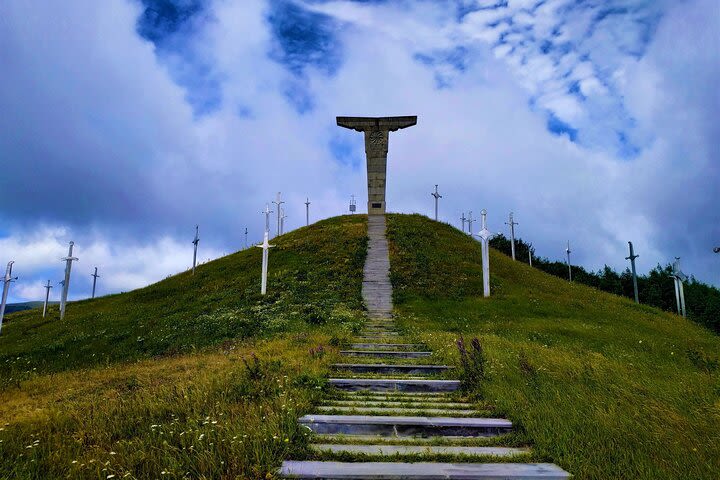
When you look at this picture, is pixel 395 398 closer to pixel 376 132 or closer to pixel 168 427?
pixel 168 427

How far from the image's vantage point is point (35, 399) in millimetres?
9414

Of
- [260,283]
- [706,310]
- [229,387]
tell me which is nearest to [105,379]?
[229,387]

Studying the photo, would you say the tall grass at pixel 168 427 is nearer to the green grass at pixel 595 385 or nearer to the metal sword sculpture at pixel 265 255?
the green grass at pixel 595 385

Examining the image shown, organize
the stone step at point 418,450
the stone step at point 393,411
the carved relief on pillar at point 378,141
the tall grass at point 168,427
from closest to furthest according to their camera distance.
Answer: the tall grass at point 168,427 → the stone step at point 418,450 → the stone step at point 393,411 → the carved relief on pillar at point 378,141

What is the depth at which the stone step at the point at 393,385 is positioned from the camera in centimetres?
929

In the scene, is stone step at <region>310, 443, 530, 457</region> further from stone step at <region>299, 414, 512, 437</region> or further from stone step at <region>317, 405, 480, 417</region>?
stone step at <region>317, 405, 480, 417</region>

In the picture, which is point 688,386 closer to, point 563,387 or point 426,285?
point 563,387

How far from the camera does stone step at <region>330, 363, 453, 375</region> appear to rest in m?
10.9

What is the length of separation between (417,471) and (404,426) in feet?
5.30

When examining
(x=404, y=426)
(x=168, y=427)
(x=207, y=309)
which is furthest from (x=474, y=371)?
(x=207, y=309)

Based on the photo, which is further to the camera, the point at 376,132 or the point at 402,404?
the point at 376,132

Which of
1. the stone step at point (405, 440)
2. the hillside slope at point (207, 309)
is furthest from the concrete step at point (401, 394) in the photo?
the hillside slope at point (207, 309)

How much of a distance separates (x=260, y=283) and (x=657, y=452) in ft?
88.8

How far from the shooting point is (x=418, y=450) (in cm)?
576
